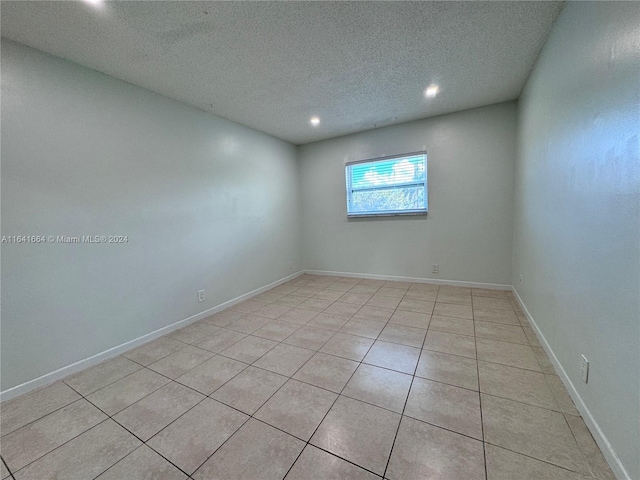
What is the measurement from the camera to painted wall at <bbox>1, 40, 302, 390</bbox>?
174 cm

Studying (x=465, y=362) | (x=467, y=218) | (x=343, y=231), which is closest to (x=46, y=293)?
(x=465, y=362)

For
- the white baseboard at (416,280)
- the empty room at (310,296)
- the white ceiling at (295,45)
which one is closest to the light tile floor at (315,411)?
the empty room at (310,296)

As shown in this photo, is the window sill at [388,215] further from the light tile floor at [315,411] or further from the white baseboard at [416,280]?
the light tile floor at [315,411]

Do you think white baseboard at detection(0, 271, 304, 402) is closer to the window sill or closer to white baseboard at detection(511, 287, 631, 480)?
the window sill

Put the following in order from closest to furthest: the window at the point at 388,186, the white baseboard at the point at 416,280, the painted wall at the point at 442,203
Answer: the painted wall at the point at 442,203
the white baseboard at the point at 416,280
the window at the point at 388,186

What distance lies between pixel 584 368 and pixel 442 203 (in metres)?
2.70

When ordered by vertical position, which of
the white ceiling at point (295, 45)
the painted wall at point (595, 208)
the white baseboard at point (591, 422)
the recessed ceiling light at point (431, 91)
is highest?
the recessed ceiling light at point (431, 91)

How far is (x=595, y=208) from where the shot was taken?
125 centimetres

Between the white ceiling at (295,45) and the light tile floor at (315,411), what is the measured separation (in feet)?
8.35

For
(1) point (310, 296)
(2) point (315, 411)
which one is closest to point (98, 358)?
(2) point (315, 411)

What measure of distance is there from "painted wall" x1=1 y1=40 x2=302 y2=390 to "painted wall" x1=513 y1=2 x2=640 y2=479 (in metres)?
3.36

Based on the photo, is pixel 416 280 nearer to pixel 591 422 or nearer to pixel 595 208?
pixel 591 422

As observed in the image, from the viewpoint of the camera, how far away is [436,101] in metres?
3.06

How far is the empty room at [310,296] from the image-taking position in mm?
1169
